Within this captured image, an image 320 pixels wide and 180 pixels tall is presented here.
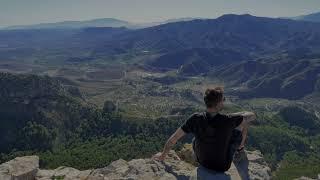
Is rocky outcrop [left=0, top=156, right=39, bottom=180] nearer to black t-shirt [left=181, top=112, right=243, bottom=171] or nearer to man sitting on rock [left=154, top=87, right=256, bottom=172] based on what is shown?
man sitting on rock [left=154, top=87, right=256, bottom=172]

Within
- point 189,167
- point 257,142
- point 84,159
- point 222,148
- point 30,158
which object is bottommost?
point 257,142

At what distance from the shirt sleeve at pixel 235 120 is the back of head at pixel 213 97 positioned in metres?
0.99

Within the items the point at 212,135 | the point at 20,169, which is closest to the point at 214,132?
the point at 212,135

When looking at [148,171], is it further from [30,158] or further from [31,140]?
[31,140]

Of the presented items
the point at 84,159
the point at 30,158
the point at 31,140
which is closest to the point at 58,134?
the point at 31,140

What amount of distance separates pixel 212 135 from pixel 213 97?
5.45 feet

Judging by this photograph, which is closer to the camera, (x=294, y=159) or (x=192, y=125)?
(x=192, y=125)

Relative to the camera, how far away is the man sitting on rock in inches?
760

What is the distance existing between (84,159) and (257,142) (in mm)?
98352

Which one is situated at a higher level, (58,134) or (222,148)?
(222,148)

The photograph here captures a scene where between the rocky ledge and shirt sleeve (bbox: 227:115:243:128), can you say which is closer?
shirt sleeve (bbox: 227:115:243:128)

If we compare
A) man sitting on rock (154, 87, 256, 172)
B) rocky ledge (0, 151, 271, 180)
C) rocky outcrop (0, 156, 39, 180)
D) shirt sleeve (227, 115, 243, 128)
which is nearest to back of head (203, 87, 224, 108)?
man sitting on rock (154, 87, 256, 172)

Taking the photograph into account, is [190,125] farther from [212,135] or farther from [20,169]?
[20,169]

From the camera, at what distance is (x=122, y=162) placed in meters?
32.2
